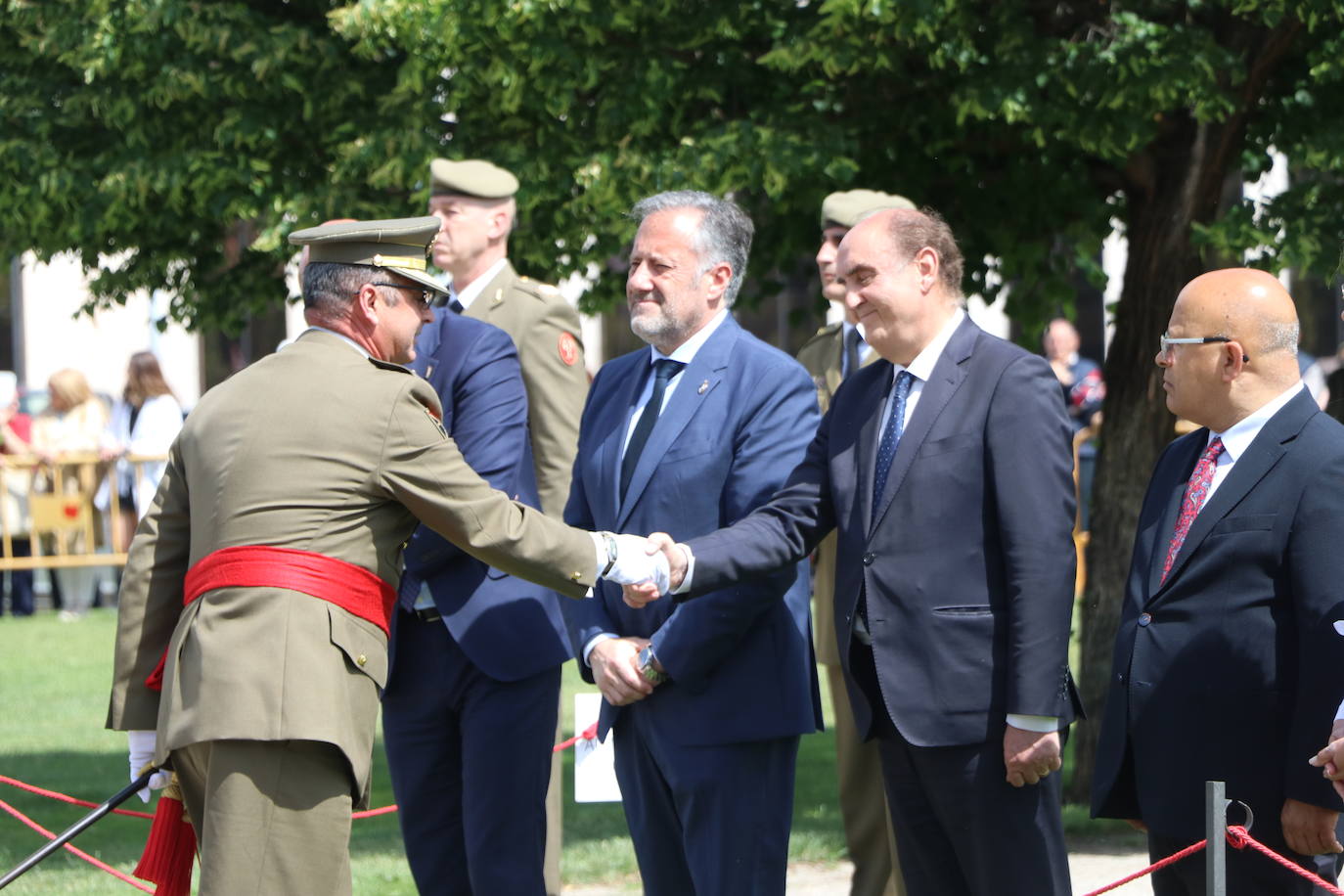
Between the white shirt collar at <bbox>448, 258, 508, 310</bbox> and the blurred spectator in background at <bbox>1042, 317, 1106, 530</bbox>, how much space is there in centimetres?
1069

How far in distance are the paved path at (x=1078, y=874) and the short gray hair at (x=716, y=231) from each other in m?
2.80

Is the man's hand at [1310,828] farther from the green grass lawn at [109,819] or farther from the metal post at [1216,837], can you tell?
the green grass lawn at [109,819]

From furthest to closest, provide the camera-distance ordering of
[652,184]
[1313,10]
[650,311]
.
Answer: [652,184], [1313,10], [650,311]

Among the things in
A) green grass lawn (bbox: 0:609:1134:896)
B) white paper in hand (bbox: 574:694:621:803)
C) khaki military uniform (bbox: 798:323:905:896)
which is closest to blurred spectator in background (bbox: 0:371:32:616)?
green grass lawn (bbox: 0:609:1134:896)

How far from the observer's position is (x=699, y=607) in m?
4.65

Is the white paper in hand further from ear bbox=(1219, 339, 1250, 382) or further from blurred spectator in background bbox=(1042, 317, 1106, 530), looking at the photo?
blurred spectator in background bbox=(1042, 317, 1106, 530)

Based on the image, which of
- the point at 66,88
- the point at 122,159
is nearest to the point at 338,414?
the point at 122,159

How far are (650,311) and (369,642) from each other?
1.26m

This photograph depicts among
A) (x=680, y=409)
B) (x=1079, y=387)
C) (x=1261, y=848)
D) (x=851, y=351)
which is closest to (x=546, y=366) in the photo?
(x=851, y=351)

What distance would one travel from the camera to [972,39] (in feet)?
21.9

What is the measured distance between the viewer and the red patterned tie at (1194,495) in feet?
14.1

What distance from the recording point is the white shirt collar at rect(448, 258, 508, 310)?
237 inches

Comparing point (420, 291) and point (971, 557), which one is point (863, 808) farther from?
point (420, 291)

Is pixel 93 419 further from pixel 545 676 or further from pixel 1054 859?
pixel 1054 859
